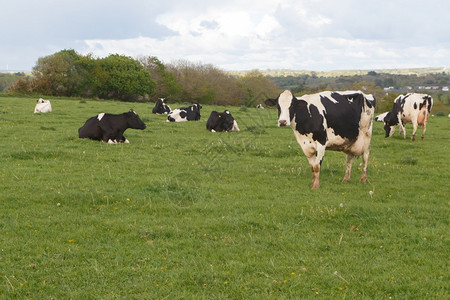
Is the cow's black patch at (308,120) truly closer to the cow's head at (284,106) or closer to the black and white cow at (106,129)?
the cow's head at (284,106)

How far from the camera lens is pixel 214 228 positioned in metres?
7.59

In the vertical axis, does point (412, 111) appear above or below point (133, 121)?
above

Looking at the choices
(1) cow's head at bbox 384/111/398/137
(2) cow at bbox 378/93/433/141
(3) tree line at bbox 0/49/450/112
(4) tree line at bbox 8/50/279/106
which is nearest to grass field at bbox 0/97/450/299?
(2) cow at bbox 378/93/433/141

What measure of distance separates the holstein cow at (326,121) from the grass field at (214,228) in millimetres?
948

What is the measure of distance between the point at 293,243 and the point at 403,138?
16957 millimetres

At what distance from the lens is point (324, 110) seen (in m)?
10.9

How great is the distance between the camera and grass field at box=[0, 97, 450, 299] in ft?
18.3

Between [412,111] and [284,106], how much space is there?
12760 mm

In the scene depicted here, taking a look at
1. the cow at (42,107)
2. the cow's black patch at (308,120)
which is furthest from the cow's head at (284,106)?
the cow at (42,107)

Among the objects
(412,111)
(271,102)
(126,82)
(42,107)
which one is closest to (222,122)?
(412,111)

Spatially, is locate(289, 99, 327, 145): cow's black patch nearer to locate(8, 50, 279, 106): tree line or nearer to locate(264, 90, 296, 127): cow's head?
locate(264, 90, 296, 127): cow's head

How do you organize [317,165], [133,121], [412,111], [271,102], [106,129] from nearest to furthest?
[317,165] → [271,102] → [106,129] → [133,121] → [412,111]

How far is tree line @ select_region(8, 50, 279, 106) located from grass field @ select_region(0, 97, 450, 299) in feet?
111

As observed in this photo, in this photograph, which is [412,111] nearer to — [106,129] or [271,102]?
[271,102]
